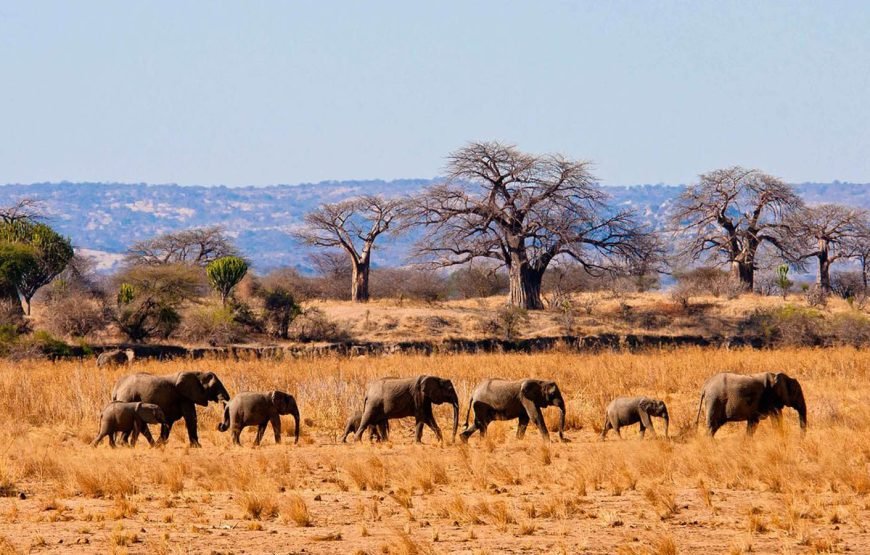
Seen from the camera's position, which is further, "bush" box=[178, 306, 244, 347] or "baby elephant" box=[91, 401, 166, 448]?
"bush" box=[178, 306, 244, 347]

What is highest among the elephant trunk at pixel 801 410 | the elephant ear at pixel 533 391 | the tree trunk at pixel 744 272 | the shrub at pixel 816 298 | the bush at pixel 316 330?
the elephant ear at pixel 533 391

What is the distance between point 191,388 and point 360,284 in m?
39.7

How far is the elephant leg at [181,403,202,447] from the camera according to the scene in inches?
726

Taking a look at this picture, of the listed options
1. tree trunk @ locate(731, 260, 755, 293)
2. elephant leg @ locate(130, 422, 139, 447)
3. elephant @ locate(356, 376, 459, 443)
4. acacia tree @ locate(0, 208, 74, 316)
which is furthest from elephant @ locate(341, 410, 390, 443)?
tree trunk @ locate(731, 260, 755, 293)

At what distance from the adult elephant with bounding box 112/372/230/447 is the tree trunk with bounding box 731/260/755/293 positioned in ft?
138

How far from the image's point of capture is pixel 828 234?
61.7 meters

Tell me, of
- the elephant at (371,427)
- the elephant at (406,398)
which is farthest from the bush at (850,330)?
the elephant at (406,398)

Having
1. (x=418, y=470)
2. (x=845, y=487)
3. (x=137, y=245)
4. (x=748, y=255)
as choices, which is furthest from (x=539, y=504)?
(x=137, y=245)

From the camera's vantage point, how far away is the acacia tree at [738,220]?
5800 centimetres

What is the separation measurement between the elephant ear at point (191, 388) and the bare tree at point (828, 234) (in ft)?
141

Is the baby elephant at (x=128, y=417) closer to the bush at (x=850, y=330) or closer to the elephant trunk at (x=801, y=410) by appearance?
the elephant trunk at (x=801, y=410)

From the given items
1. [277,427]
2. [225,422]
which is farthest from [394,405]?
[225,422]

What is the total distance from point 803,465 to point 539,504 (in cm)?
345

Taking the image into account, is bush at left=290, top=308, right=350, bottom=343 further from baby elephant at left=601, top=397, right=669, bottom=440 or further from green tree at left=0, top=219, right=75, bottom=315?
baby elephant at left=601, top=397, right=669, bottom=440
